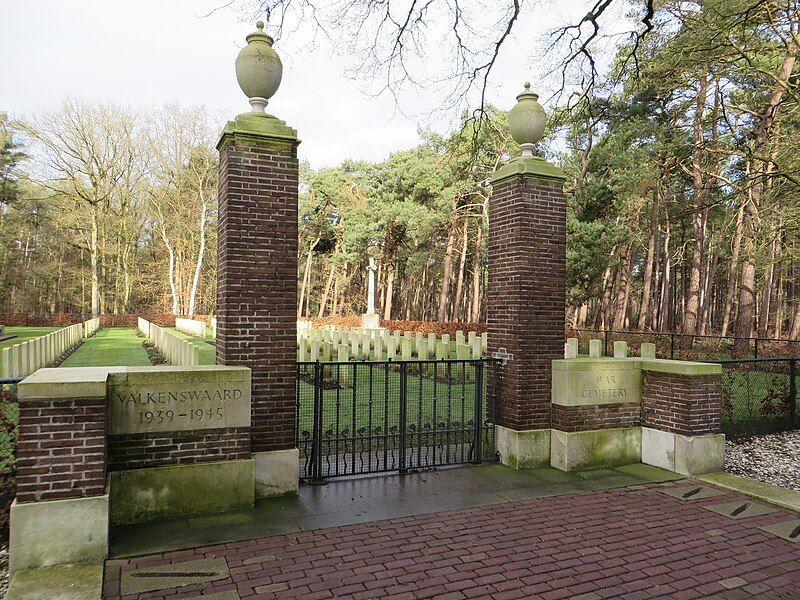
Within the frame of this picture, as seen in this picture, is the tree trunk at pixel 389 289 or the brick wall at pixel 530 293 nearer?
the brick wall at pixel 530 293

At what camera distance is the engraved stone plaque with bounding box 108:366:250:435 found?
4988 mm

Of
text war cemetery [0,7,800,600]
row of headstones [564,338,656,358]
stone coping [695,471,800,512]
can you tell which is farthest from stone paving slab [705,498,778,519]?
row of headstones [564,338,656,358]

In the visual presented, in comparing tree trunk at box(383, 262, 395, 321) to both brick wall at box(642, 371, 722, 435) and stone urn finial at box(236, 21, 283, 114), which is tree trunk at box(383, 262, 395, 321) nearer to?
brick wall at box(642, 371, 722, 435)

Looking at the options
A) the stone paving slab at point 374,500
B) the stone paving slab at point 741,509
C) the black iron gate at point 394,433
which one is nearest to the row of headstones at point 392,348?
the black iron gate at point 394,433

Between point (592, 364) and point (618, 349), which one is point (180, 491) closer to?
point (592, 364)

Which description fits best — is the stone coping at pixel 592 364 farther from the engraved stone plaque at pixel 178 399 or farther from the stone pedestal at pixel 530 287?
the engraved stone plaque at pixel 178 399

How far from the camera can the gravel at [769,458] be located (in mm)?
7211

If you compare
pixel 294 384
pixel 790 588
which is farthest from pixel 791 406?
pixel 294 384

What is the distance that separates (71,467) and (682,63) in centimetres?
1361

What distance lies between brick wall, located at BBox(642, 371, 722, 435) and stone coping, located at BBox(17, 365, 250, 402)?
5.12 metres

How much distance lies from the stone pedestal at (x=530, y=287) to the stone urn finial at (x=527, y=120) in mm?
354

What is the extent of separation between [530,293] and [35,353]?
12.9 m

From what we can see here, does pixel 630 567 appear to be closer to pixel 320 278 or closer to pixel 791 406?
pixel 791 406

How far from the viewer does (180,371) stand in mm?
5199
